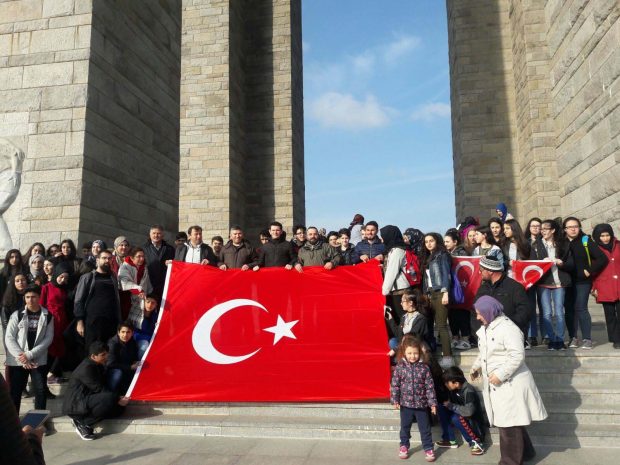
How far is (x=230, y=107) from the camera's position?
16500 millimetres

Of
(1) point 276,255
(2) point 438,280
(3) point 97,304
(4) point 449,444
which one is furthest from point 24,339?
(2) point 438,280

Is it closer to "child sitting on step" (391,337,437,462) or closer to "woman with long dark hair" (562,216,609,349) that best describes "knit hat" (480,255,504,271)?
"child sitting on step" (391,337,437,462)

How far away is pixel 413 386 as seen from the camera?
4.35 meters

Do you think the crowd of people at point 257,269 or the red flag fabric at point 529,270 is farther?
the red flag fabric at point 529,270

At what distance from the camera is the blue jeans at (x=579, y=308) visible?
19.1ft

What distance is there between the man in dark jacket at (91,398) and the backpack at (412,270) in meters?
3.41

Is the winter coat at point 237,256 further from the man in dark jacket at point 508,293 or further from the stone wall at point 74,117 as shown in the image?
the man in dark jacket at point 508,293

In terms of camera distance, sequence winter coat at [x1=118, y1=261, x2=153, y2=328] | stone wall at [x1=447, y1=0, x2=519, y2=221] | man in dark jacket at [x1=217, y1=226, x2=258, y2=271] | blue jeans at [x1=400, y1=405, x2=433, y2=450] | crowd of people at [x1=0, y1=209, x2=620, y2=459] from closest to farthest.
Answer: blue jeans at [x1=400, y1=405, x2=433, y2=450] → crowd of people at [x1=0, y1=209, x2=620, y2=459] → winter coat at [x1=118, y1=261, x2=153, y2=328] → man in dark jacket at [x1=217, y1=226, x2=258, y2=271] → stone wall at [x1=447, y1=0, x2=519, y2=221]

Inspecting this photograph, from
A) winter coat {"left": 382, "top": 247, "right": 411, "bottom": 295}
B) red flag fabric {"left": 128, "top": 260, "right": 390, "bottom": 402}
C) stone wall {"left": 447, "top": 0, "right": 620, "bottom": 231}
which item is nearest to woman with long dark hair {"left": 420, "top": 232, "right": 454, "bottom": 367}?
winter coat {"left": 382, "top": 247, "right": 411, "bottom": 295}

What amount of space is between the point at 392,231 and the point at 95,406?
12.7 feet

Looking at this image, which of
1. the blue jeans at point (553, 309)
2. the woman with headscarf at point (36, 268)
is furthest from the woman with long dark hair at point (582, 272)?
the woman with headscarf at point (36, 268)

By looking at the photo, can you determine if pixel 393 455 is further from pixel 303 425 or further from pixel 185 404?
pixel 185 404

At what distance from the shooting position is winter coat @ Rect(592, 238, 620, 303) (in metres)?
5.76

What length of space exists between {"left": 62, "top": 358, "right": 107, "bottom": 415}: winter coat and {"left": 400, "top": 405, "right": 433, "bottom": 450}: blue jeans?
3.10 meters
